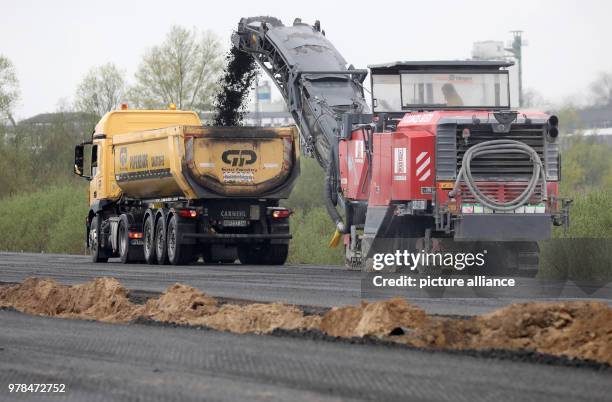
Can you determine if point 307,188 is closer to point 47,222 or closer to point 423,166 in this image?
point 47,222

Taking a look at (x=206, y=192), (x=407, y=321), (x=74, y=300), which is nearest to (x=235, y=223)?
(x=206, y=192)

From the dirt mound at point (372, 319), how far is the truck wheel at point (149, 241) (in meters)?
18.5

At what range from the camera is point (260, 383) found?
29.7 feet

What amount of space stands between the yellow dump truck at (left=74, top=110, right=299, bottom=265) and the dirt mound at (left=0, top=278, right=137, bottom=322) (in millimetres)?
11226

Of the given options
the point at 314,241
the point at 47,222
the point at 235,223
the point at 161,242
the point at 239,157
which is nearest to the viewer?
the point at 239,157

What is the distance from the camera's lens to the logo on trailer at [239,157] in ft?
98.3

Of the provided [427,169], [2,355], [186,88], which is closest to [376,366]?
[2,355]

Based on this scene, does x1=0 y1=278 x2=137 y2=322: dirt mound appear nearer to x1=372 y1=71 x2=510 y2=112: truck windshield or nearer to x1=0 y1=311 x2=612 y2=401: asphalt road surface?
x1=0 y1=311 x2=612 y2=401: asphalt road surface

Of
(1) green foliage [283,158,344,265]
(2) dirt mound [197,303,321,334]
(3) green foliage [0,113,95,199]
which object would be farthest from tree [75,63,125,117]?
(2) dirt mound [197,303,321,334]

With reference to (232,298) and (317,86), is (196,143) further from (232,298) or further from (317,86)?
(232,298)

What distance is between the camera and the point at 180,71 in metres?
62.2

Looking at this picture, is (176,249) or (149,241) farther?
(149,241)

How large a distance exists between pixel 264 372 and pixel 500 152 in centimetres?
1369

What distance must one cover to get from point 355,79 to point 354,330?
15.9 m
